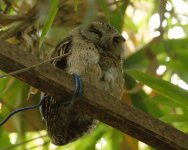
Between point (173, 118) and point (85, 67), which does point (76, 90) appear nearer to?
point (85, 67)

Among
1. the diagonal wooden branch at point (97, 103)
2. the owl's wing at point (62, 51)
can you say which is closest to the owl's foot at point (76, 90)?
the diagonal wooden branch at point (97, 103)

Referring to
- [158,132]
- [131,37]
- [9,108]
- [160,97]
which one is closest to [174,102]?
[160,97]

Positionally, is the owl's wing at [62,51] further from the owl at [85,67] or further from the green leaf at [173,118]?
the green leaf at [173,118]

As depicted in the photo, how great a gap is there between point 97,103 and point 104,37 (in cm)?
51

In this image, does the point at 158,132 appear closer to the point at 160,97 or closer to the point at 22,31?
the point at 160,97

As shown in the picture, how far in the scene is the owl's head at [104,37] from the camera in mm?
1704

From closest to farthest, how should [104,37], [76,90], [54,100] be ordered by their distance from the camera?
[76,90] < [54,100] < [104,37]

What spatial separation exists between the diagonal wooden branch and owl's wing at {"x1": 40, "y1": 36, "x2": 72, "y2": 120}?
234 millimetres

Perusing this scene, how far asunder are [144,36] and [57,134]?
1.35 metres

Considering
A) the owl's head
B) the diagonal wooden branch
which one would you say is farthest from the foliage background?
the diagonal wooden branch

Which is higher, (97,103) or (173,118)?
(97,103)

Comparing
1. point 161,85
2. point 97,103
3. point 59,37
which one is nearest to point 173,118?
point 161,85

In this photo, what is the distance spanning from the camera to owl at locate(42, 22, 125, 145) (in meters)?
1.55

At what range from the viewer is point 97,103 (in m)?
1.23
